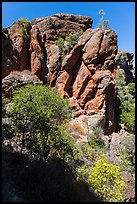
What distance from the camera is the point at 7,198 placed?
428 inches

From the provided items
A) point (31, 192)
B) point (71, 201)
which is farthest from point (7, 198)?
point (71, 201)

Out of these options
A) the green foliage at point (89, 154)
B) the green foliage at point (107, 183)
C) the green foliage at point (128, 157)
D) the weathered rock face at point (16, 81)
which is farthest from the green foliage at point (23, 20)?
the green foliage at point (107, 183)

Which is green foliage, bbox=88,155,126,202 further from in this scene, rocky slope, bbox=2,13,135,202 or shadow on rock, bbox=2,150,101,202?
rocky slope, bbox=2,13,135,202

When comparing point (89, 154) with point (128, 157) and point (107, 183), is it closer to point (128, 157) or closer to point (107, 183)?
point (128, 157)

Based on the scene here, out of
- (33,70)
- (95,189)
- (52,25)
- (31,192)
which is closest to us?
(31,192)

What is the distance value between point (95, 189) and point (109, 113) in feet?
62.2

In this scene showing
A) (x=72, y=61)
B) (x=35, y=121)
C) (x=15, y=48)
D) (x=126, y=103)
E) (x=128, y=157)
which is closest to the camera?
(x=35, y=121)

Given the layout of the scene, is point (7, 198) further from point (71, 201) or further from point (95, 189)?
point (95, 189)

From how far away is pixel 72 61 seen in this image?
37.7 m

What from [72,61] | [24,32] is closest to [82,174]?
[72,61]

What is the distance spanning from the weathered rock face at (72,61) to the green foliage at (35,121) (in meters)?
15.5

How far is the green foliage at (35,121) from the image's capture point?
55.6ft

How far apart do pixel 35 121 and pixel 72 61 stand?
73.3ft

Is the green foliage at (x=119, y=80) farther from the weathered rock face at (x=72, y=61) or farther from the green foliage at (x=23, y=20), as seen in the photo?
the green foliage at (x=23, y=20)
